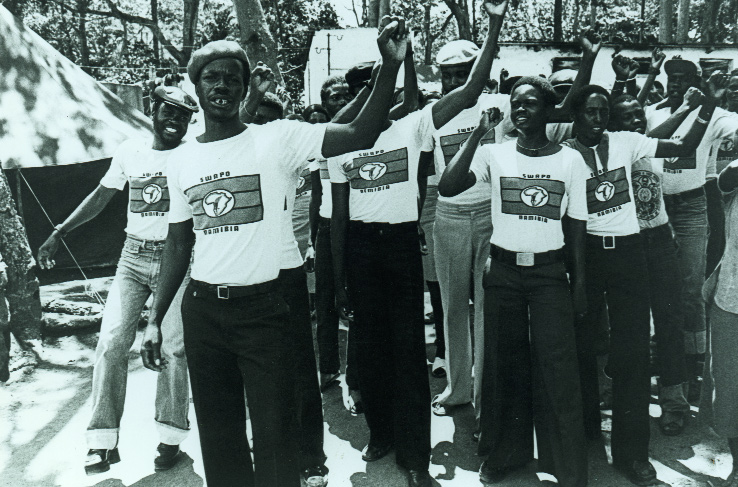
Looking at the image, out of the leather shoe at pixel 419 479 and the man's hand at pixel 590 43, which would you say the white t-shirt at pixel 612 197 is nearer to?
the man's hand at pixel 590 43

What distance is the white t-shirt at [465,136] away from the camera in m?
4.27

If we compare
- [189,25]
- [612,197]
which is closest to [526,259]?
[612,197]

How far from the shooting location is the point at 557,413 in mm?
3434

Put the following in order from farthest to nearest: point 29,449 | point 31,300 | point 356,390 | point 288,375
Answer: point 31,300 < point 356,390 < point 29,449 < point 288,375

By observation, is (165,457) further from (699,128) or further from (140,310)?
(699,128)

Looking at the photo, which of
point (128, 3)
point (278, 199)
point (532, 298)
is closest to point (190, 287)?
point (278, 199)

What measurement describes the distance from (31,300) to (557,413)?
512 centimetres

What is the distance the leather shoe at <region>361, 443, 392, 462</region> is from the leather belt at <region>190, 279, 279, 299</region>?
161cm

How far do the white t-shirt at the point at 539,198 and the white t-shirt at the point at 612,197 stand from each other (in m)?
0.26

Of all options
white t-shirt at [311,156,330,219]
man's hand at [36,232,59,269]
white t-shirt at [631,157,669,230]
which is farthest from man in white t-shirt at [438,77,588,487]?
man's hand at [36,232,59,269]

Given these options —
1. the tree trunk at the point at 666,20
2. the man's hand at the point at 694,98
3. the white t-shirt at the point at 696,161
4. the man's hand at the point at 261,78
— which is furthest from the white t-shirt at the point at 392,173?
the tree trunk at the point at 666,20

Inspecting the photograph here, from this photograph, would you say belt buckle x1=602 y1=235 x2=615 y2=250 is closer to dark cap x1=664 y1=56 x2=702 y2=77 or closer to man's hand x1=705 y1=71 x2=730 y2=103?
man's hand x1=705 y1=71 x2=730 y2=103

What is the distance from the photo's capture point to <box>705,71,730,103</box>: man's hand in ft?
13.2

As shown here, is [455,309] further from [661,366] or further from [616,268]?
[661,366]
